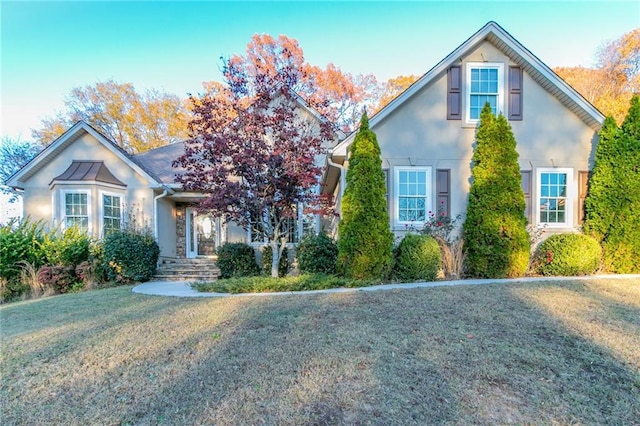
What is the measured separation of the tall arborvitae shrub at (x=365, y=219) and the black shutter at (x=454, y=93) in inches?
112

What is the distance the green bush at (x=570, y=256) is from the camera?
8.07 metres

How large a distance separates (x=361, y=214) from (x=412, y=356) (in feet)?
15.3

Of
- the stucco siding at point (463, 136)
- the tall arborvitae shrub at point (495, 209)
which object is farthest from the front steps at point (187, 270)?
the tall arborvitae shrub at point (495, 209)

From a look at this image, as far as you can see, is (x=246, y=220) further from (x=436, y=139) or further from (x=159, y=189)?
(x=436, y=139)

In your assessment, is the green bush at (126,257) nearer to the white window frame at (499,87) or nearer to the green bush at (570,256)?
the white window frame at (499,87)

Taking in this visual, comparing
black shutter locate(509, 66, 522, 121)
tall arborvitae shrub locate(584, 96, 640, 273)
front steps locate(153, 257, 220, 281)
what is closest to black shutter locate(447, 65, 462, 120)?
black shutter locate(509, 66, 522, 121)

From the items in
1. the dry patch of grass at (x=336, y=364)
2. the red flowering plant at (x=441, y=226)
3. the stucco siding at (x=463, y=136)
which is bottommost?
the dry patch of grass at (x=336, y=364)

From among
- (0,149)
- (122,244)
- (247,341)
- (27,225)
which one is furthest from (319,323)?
(0,149)

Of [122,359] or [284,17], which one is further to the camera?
[284,17]

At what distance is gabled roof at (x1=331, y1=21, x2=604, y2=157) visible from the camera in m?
8.95

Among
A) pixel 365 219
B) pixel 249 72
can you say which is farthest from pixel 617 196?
pixel 249 72

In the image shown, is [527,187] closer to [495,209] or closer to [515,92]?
[495,209]

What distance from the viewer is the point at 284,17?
42.5ft

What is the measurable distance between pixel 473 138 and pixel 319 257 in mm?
5593
